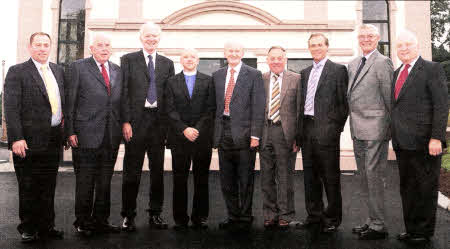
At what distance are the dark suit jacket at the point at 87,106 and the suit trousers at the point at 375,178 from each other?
304 cm

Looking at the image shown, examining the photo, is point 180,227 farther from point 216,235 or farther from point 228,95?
point 228,95

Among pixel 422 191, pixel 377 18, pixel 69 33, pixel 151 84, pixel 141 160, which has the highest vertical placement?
pixel 377 18

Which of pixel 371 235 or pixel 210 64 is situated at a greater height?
pixel 210 64

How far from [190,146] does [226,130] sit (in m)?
0.50

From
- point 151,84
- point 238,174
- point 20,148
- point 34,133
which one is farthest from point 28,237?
point 238,174

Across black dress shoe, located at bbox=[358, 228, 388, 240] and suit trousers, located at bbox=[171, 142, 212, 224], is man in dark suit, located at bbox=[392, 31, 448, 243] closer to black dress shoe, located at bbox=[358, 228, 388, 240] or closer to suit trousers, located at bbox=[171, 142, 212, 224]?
black dress shoe, located at bbox=[358, 228, 388, 240]

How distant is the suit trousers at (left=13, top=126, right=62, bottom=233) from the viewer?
3.61m

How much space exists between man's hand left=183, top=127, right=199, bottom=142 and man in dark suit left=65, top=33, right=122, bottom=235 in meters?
0.82

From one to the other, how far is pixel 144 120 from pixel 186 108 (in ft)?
1.78

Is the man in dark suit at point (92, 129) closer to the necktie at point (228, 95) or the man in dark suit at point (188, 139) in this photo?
the man in dark suit at point (188, 139)

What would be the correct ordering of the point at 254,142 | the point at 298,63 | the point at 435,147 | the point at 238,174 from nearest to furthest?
the point at 435,147 < the point at 254,142 < the point at 238,174 < the point at 298,63

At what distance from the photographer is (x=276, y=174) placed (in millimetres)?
4375

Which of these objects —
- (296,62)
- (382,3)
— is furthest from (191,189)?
(382,3)

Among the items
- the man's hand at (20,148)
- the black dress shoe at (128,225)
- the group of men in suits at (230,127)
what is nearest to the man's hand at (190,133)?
the group of men in suits at (230,127)
